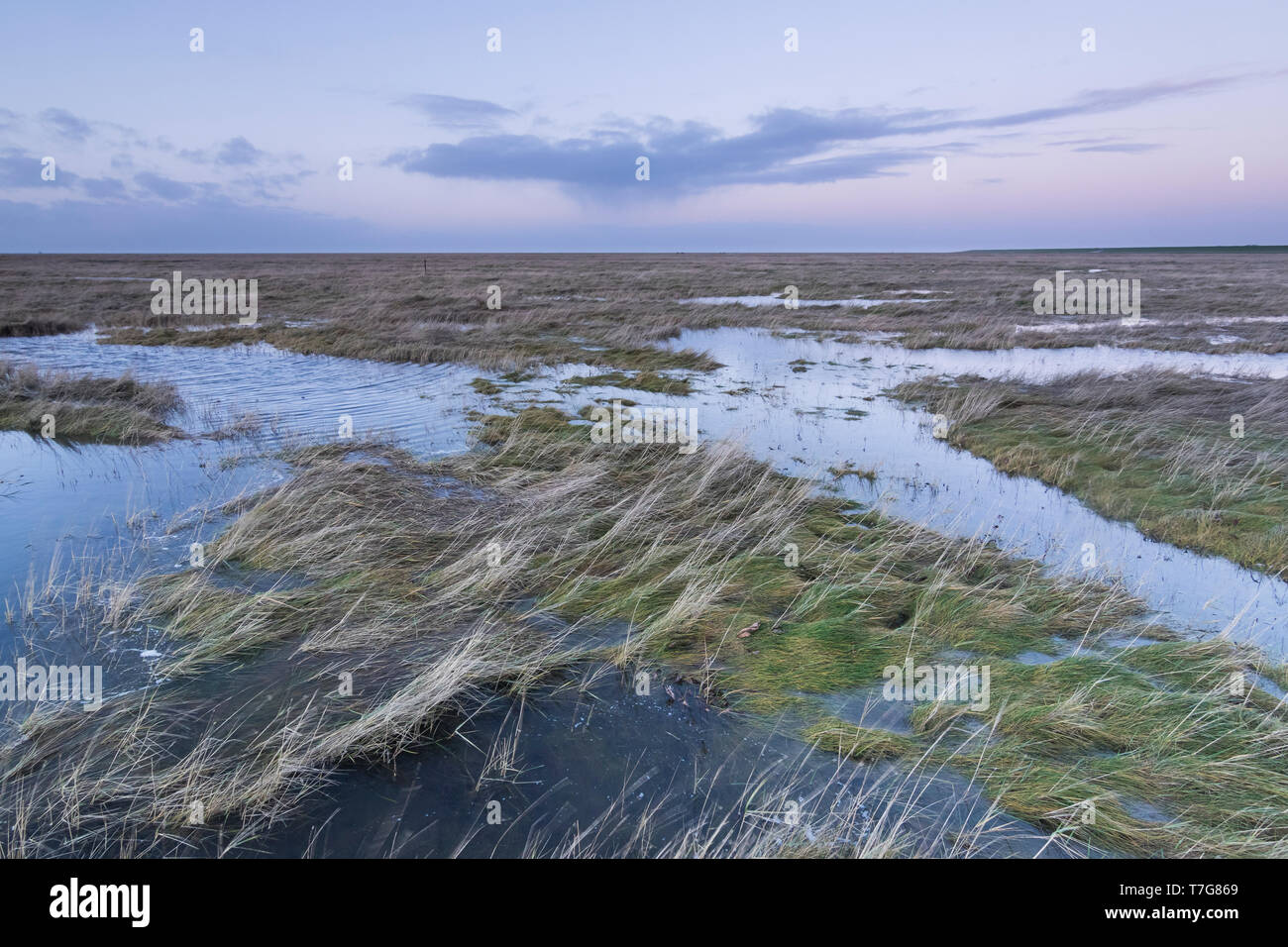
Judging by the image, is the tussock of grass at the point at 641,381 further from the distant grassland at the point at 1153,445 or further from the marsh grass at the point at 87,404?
the marsh grass at the point at 87,404

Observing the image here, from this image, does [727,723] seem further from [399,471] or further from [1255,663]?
[399,471]

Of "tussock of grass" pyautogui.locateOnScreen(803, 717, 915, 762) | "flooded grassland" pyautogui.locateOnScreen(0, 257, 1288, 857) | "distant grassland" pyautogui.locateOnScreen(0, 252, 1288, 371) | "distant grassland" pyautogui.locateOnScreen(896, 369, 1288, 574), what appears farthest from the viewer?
"distant grassland" pyautogui.locateOnScreen(0, 252, 1288, 371)

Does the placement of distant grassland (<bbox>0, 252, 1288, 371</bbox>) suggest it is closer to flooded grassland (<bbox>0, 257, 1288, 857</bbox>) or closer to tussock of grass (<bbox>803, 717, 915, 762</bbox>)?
flooded grassland (<bbox>0, 257, 1288, 857</bbox>)

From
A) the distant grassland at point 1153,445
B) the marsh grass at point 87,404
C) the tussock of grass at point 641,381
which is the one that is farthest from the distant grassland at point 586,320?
the distant grassland at point 1153,445

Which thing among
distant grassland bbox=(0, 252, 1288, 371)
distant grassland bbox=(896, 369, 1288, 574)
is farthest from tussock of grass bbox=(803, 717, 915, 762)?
distant grassland bbox=(0, 252, 1288, 371)

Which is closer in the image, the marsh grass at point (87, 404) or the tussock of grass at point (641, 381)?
the marsh grass at point (87, 404)

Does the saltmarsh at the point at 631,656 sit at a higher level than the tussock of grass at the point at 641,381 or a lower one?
lower
